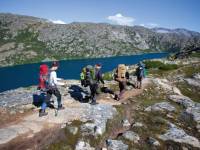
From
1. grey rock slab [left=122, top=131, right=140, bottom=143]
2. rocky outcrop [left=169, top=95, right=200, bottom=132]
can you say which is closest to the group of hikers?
rocky outcrop [left=169, top=95, right=200, bottom=132]

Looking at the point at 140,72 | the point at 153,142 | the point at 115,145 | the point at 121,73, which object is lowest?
the point at 115,145

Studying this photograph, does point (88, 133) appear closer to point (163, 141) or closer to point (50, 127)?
point (50, 127)

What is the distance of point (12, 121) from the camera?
61.9ft

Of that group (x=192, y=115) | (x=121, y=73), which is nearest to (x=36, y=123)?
(x=121, y=73)

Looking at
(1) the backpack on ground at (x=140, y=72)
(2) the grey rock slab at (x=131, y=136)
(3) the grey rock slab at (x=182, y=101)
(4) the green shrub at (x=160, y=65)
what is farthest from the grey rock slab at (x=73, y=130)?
(4) the green shrub at (x=160, y=65)

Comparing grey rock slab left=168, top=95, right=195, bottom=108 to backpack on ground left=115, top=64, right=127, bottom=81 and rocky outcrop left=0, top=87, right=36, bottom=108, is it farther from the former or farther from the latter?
rocky outcrop left=0, top=87, right=36, bottom=108

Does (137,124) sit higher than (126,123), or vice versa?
(137,124)

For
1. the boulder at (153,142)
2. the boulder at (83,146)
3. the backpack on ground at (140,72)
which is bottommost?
the boulder at (83,146)

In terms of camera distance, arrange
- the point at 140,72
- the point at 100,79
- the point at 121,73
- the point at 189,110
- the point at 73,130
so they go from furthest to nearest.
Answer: the point at 140,72
the point at 121,73
the point at 100,79
the point at 189,110
the point at 73,130

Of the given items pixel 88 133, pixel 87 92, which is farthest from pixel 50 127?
pixel 87 92

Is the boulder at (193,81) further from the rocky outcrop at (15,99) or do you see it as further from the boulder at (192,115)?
the rocky outcrop at (15,99)

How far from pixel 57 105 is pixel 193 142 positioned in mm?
10724

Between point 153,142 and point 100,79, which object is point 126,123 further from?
point 100,79

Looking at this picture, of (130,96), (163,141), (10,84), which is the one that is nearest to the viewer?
(163,141)
